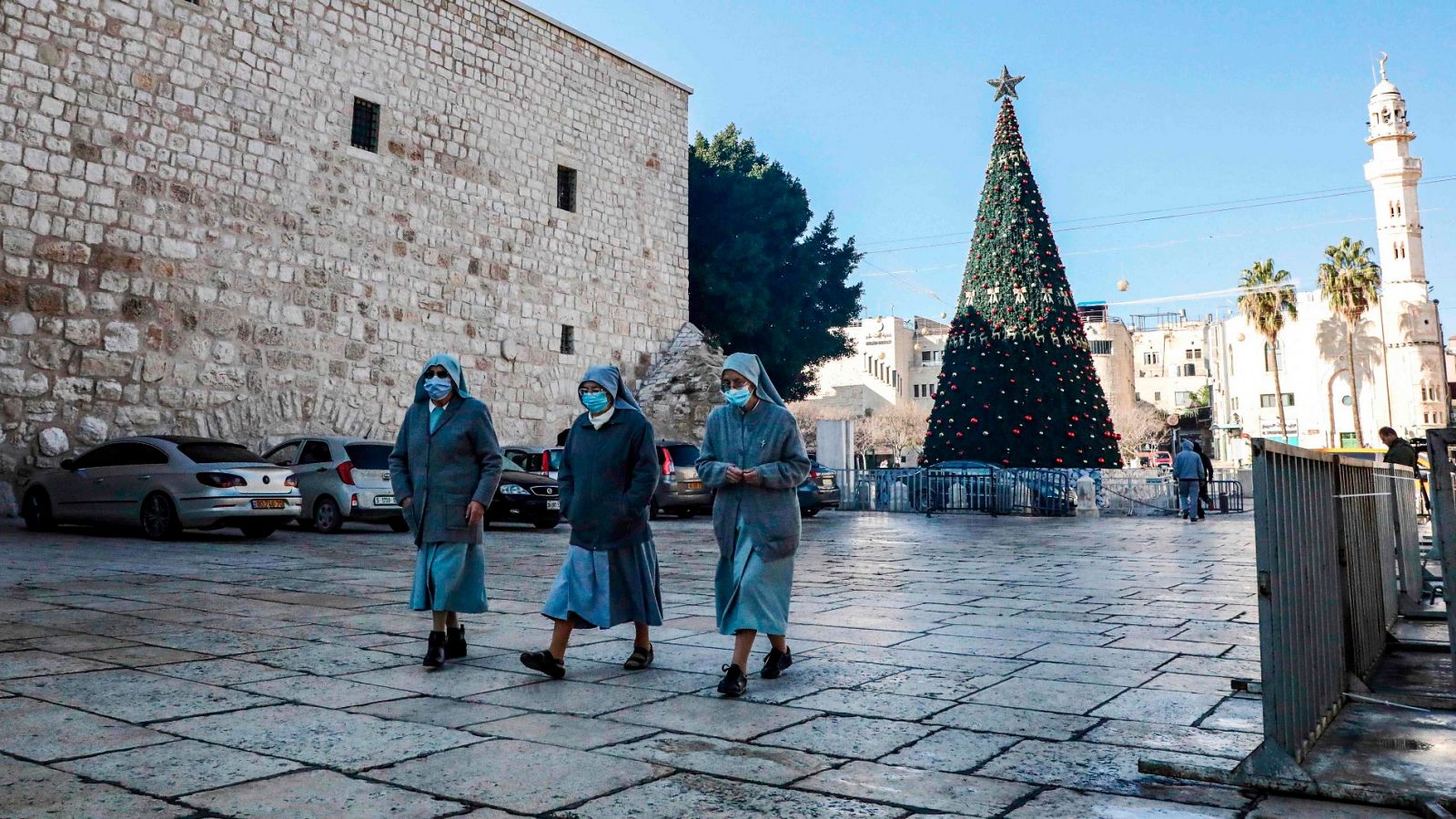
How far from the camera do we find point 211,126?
15.9 meters

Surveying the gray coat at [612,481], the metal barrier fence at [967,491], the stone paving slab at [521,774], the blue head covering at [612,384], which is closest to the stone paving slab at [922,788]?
→ the stone paving slab at [521,774]

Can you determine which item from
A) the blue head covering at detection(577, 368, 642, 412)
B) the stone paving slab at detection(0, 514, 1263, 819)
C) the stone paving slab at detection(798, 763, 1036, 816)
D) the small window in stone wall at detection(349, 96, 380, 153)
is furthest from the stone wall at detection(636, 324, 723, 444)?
the stone paving slab at detection(798, 763, 1036, 816)

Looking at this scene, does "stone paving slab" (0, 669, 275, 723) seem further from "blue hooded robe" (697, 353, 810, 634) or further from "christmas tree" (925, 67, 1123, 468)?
"christmas tree" (925, 67, 1123, 468)

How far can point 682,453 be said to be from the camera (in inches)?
693

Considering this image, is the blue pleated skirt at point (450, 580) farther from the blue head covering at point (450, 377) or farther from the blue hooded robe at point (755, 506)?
the blue hooded robe at point (755, 506)

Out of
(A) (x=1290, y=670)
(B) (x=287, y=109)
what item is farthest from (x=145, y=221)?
(A) (x=1290, y=670)

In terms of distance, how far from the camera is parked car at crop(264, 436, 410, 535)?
13211mm

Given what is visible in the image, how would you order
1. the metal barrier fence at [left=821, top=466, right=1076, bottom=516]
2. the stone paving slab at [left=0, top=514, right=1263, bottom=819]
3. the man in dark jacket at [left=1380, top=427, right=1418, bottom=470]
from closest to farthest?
the stone paving slab at [left=0, top=514, right=1263, bottom=819]
the man in dark jacket at [left=1380, top=427, right=1418, bottom=470]
the metal barrier fence at [left=821, top=466, right=1076, bottom=516]

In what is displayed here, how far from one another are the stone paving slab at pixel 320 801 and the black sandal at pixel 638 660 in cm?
195

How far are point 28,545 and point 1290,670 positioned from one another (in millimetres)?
11552

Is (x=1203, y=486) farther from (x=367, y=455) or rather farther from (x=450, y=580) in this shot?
(x=450, y=580)

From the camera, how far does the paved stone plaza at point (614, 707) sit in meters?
2.95

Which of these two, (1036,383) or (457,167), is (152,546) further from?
(1036,383)

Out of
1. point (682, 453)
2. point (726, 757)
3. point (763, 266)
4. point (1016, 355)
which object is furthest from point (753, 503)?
point (763, 266)
